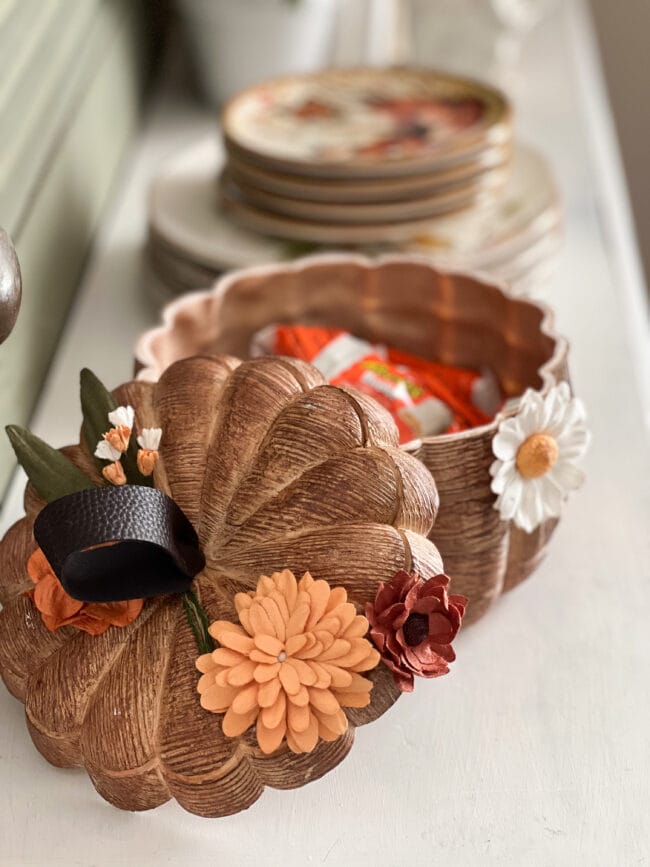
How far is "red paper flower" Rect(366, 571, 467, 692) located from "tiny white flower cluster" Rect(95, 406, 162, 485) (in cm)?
11

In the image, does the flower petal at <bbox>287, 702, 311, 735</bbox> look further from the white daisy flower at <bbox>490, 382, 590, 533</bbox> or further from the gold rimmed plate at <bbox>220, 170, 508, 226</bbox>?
the gold rimmed plate at <bbox>220, 170, 508, 226</bbox>

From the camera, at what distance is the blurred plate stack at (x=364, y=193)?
2.49 feet

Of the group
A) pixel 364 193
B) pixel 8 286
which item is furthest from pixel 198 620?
pixel 364 193

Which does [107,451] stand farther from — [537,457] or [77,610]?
[537,457]

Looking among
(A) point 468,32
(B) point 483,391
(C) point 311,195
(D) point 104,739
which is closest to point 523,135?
(A) point 468,32

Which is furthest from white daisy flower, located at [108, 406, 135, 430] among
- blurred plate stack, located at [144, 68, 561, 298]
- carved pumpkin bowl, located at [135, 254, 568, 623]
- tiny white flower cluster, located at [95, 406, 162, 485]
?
→ blurred plate stack, located at [144, 68, 561, 298]

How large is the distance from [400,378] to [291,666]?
280mm

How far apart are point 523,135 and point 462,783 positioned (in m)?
0.78

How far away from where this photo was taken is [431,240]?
2.52 ft

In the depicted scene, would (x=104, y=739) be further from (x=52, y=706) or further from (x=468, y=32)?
(x=468, y=32)

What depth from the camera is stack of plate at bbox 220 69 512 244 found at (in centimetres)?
76

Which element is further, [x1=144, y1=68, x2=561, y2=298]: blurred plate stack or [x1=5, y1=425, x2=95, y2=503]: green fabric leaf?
[x1=144, y1=68, x2=561, y2=298]: blurred plate stack

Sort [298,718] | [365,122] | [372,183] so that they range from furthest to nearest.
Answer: [365,122] → [372,183] → [298,718]

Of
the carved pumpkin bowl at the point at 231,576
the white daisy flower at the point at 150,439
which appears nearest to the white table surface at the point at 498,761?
the carved pumpkin bowl at the point at 231,576
